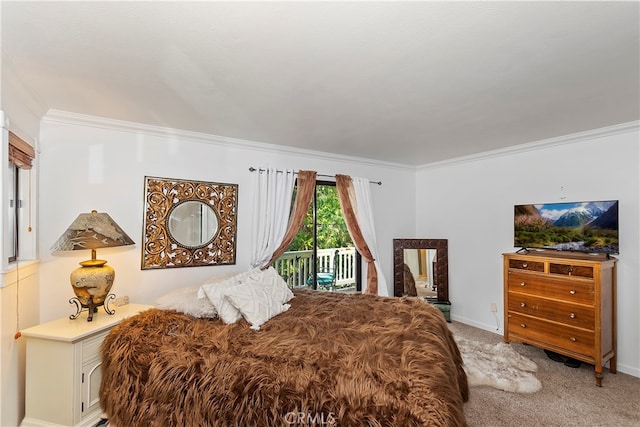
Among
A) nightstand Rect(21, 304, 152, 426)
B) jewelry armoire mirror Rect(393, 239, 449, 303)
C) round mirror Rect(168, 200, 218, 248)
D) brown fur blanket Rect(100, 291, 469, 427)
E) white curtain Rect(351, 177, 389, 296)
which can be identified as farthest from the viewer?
jewelry armoire mirror Rect(393, 239, 449, 303)

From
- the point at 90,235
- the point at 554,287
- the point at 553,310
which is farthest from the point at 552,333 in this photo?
the point at 90,235

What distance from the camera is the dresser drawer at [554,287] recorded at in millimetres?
2826

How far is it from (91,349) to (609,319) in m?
4.51

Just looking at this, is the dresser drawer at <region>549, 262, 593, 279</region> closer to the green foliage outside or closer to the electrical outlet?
the green foliage outside

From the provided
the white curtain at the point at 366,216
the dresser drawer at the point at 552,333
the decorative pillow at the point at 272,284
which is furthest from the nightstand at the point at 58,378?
the dresser drawer at the point at 552,333

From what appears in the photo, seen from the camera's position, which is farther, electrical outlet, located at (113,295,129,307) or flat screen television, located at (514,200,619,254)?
flat screen television, located at (514,200,619,254)

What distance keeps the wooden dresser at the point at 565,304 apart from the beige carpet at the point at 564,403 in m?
0.17

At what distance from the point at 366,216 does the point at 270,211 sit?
58.7 inches

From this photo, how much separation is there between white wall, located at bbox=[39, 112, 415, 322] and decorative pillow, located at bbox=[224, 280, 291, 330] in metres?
1.15

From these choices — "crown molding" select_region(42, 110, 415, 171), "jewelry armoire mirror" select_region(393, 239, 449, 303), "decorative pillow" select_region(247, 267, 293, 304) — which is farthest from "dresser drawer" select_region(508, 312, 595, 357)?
"crown molding" select_region(42, 110, 415, 171)

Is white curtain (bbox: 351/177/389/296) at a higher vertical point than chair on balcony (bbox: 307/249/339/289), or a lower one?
higher

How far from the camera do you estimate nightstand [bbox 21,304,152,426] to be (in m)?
2.02

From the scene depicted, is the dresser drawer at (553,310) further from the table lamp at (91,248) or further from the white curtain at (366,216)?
the table lamp at (91,248)

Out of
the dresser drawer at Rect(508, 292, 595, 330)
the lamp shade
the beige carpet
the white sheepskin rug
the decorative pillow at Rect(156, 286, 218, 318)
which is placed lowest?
the beige carpet
